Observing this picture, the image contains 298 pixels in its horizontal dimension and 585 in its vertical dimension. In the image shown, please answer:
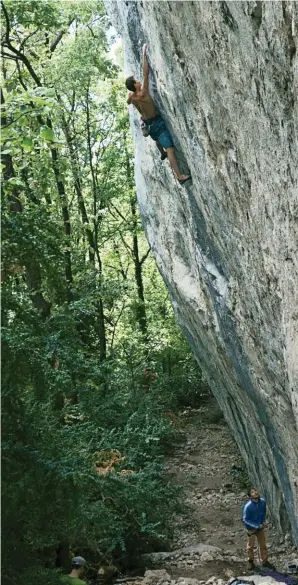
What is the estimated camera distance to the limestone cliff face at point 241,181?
16.5 feet

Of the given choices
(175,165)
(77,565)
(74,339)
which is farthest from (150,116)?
(77,565)

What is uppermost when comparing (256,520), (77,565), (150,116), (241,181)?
(150,116)

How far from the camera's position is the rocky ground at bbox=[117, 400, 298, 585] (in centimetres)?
968

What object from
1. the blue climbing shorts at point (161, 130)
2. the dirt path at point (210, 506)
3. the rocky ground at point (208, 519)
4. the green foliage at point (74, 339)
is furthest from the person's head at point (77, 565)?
the blue climbing shorts at point (161, 130)

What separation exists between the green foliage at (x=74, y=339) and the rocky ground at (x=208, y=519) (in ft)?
1.90

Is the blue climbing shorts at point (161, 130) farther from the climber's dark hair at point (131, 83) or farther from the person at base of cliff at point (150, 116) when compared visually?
the climber's dark hair at point (131, 83)

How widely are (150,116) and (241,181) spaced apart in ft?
8.95

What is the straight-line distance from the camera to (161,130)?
27.9ft

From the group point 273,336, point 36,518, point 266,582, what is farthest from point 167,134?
point 266,582

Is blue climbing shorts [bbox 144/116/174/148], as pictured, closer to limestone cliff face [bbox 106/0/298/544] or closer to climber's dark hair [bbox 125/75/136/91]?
limestone cliff face [bbox 106/0/298/544]

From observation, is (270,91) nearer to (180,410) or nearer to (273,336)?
(273,336)

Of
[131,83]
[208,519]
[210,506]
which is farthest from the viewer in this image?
[210,506]

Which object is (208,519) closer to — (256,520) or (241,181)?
(256,520)

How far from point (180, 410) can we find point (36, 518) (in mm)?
15488
